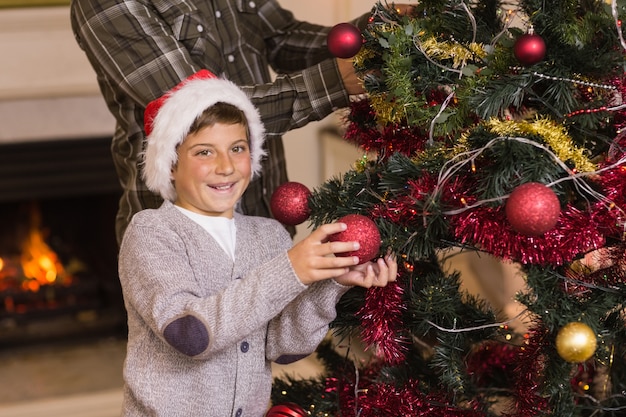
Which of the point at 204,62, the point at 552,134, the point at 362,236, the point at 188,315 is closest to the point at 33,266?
the point at 204,62

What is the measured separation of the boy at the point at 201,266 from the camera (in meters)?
1.28

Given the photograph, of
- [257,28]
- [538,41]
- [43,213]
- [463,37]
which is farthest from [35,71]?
[538,41]

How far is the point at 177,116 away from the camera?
1317mm

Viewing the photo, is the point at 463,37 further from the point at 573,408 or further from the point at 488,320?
the point at 573,408

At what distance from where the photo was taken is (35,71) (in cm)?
269

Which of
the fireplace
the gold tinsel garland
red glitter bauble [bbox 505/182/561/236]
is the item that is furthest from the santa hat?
the fireplace

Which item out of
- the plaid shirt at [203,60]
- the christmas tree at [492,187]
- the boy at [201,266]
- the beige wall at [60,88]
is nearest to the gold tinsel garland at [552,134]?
the christmas tree at [492,187]

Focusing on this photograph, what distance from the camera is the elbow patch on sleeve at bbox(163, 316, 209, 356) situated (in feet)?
3.84

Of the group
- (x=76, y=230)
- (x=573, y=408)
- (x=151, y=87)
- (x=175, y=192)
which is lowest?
(x=76, y=230)

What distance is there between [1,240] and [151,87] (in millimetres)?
1935

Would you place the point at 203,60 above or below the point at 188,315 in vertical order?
above

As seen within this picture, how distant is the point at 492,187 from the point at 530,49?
0.18m

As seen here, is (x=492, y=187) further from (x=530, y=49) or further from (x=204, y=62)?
(x=204, y=62)

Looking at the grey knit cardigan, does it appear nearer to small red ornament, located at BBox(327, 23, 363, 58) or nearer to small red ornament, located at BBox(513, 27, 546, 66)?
small red ornament, located at BBox(327, 23, 363, 58)
